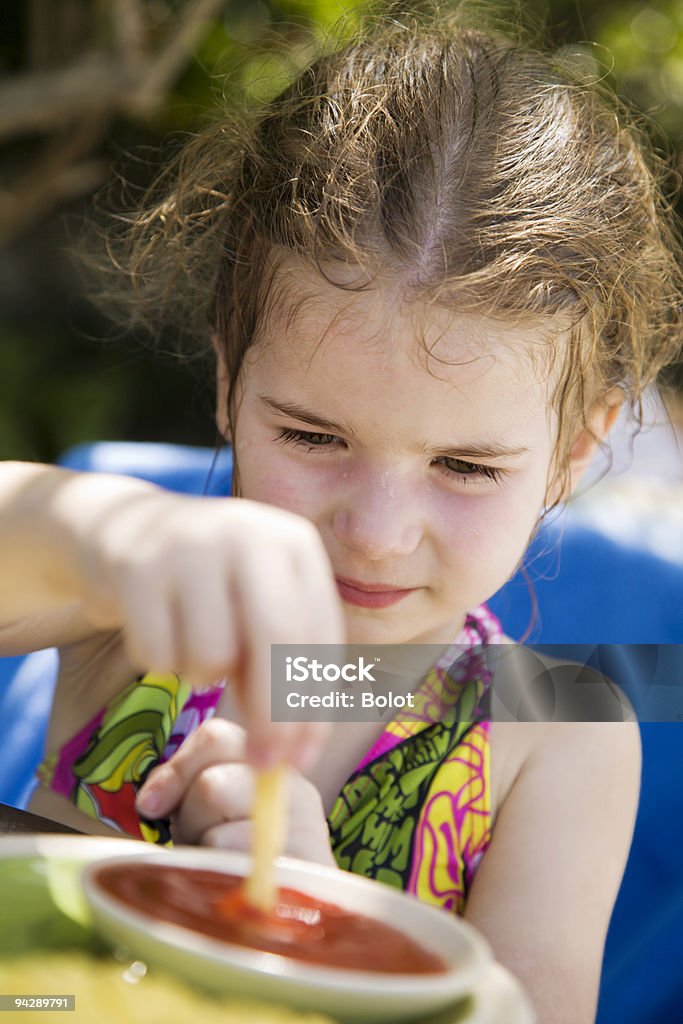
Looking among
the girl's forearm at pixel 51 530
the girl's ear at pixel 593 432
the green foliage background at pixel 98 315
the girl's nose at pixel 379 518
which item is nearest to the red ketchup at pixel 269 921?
the girl's forearm at pixel 51 530

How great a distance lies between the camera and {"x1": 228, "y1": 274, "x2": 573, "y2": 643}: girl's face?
1.11 m

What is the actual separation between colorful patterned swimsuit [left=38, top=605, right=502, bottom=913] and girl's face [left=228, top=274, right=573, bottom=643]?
188 mm

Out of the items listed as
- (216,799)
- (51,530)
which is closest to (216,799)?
(216,799)

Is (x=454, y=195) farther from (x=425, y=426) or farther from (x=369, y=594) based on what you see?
(x=369, y=594)

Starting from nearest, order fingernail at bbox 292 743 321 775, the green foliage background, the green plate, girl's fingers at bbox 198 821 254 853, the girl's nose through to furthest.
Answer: the green plate
fingernail at bbox 292 743 321 775
girl's fingers at bbox 198 821 254 853
the girl's nose
the green foliage background

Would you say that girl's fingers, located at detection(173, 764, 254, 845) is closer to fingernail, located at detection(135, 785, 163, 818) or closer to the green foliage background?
fingernail, located at detection(135, 785, 163, 818)

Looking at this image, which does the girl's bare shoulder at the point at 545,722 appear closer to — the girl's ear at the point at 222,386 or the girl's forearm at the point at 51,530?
the girl's ear at the point at 222,386

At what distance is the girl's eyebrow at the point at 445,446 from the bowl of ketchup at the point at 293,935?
56 centimetres

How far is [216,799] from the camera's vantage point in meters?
0.89

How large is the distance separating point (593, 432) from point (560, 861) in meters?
0.53

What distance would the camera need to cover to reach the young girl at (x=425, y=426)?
44.3 inches

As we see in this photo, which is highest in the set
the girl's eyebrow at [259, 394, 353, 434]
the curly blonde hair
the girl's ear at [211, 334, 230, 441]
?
the curly blonde hair

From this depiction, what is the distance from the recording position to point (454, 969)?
0.54m

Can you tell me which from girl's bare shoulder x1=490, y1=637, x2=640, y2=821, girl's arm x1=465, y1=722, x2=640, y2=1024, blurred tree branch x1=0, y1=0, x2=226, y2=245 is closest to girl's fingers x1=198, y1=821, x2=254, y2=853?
girl's arm x1=465, y1=722, x2=640, y2=1024
